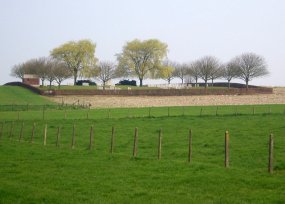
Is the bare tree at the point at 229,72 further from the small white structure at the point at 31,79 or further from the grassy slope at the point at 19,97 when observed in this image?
the grassy slope at the point at 19,97

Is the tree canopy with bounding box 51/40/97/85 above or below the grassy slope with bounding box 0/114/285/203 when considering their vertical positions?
above

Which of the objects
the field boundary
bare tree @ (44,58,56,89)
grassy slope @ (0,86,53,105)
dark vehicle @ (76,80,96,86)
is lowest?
grassy slope @ (0,86,53,105)

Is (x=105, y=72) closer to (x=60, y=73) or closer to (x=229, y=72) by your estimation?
(x=60, y=73)

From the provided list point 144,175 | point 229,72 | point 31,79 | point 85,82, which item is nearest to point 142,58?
point 85,82

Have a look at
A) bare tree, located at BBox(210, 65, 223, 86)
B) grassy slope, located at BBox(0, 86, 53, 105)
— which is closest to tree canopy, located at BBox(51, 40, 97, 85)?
grassy slope, located at BBox(0, 86, 53, 105)

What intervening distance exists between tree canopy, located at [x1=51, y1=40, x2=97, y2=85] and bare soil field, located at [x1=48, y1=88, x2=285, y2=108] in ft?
106

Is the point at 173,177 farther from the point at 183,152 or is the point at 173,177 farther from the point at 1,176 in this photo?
the point at 183,152

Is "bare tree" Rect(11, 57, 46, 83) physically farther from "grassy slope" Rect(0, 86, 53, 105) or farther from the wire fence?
the wire fence

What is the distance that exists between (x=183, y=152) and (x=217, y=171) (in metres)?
7.13

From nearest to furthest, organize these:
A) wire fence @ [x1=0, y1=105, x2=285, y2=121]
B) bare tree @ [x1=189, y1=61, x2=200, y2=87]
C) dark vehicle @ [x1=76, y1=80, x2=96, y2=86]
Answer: wire fence @ [x1=0, y1=105, x2=285, y2=121] → dark vehicle @ [x1=76, y1=80, x2=96, y2=86] → bare tree @ [x1=189, y1=61, x2=200, y2=87]

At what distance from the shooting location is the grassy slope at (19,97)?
3332 inches

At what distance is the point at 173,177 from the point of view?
14.7 m

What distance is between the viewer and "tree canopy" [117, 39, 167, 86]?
126375mm

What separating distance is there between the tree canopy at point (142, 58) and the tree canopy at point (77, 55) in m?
8.54
